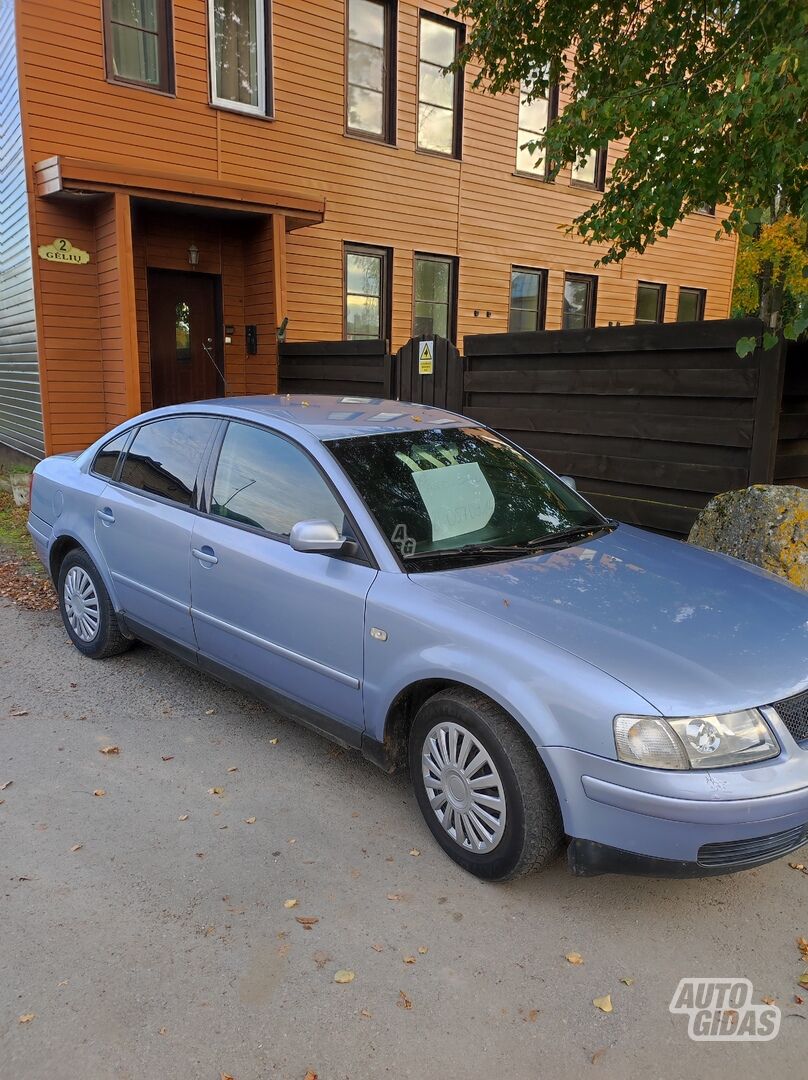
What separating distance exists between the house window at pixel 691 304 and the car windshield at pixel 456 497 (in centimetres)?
1403

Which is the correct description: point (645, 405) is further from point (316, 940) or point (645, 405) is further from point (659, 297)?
point (659, 297)

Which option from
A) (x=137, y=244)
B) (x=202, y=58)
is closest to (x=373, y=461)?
(x=137, y=244)

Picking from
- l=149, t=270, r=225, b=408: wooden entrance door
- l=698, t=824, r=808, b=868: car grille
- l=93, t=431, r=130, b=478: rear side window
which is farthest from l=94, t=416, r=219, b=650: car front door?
l=149, t=270, r=225, b=408: wooden entrance door

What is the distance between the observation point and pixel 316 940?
2699 mm

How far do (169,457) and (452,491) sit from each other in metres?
1.69

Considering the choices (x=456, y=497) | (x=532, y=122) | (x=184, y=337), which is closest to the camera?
(x=456, y=497)

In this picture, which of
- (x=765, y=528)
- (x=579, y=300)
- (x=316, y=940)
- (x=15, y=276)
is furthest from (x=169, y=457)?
(x=579, y=300)

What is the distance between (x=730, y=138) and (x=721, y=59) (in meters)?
0.70

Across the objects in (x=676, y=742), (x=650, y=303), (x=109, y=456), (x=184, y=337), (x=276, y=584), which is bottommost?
(x=676, y=742)

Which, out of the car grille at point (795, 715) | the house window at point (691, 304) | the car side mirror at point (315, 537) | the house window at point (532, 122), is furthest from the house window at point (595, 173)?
the car grille at point (795, 715)

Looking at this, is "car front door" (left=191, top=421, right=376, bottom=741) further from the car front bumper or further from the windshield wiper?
the car front bumper

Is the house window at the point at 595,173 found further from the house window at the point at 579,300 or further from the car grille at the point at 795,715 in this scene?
the car grille at the point at 795,715

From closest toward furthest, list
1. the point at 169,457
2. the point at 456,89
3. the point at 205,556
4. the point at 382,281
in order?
the point at 205,556, the point at 169,457, the point at 382,281, the point at 456,89

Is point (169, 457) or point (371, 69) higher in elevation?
point (371, 69)
